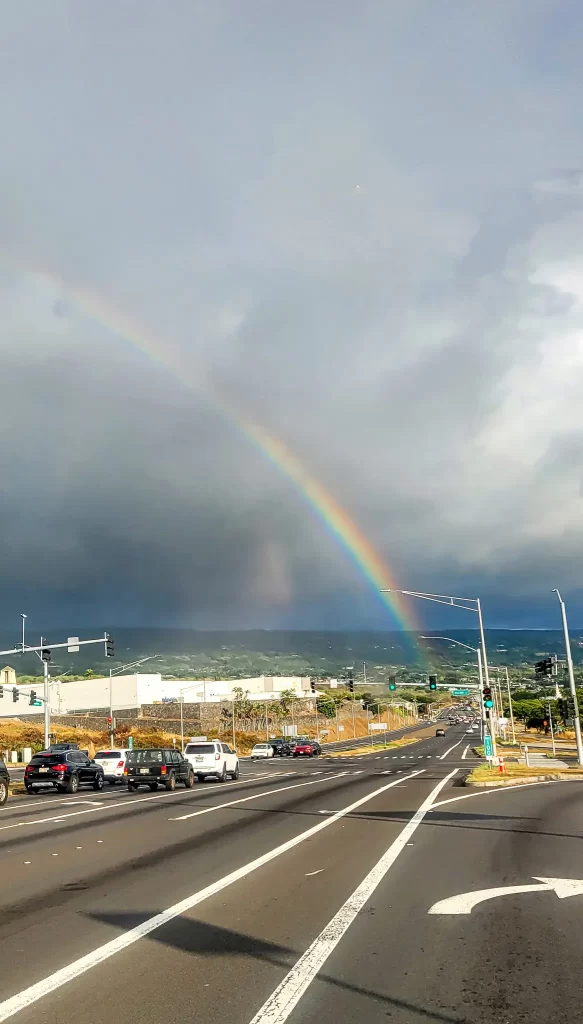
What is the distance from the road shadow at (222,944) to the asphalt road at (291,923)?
3 centimetres

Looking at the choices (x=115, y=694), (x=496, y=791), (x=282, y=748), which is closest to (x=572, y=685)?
(x=496, y=791)

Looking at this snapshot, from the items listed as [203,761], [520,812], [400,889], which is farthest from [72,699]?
[400,889]

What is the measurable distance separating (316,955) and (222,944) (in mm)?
1049

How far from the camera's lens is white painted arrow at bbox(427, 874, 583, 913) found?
33.6 ft

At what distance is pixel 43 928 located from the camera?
9.73 metres

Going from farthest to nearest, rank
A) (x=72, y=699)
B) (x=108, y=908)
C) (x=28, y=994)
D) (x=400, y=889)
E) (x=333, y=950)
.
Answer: (x=72, y=699) < (x=400, y=889) < (x=108, y=908) < (x=333, y=950) < (x=28, y=994)

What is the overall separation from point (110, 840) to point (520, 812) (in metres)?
10.2

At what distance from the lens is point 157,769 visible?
111 ft

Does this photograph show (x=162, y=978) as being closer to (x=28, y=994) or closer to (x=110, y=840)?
(x=28, y=994)

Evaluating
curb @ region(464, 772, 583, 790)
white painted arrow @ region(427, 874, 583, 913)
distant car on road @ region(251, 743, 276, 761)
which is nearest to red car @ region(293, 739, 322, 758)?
distant car on road @ region(251, 743, 276, 761)

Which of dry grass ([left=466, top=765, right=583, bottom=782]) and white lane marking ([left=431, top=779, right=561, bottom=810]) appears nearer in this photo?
white lane marking ([left=431, top=779, right=561, bottom=810])

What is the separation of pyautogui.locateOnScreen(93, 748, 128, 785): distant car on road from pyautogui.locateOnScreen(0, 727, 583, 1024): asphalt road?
22696 millimetres

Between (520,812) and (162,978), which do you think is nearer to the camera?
(162,978)

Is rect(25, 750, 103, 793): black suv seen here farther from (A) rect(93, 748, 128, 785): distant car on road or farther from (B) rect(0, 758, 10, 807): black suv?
(B) rect(0, 758, 10, 807): black suv
